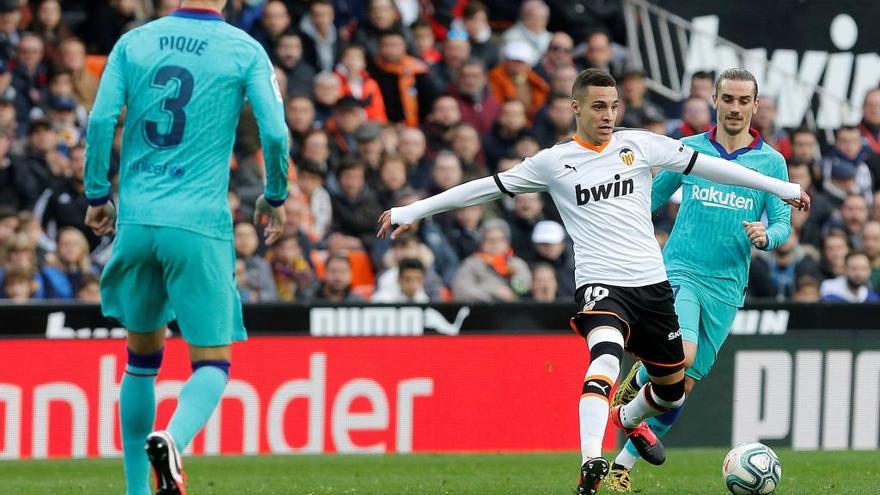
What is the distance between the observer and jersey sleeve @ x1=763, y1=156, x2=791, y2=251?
929 cm

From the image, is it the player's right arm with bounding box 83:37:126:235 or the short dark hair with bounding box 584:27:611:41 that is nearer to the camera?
the player's right arm with bounding box 83:37:126:235

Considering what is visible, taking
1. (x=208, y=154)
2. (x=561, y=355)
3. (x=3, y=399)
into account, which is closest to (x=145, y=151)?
(x=208, y=154)

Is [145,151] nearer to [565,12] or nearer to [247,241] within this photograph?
[247,241]

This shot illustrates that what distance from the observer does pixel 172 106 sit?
7.38 metres

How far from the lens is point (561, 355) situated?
14.1 metres

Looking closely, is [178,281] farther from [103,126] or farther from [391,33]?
[391,33]

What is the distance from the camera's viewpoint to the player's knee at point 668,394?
921cm

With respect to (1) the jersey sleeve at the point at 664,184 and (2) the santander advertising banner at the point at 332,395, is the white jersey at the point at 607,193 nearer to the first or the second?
(1) the jersey sleeve at the point at 664,184

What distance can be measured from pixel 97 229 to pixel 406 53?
34.4 ft

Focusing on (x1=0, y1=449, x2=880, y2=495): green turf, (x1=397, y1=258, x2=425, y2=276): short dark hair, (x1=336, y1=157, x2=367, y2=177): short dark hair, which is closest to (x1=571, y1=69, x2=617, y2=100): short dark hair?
(x1=0, y1=449, x2=880, y2=495): green turf

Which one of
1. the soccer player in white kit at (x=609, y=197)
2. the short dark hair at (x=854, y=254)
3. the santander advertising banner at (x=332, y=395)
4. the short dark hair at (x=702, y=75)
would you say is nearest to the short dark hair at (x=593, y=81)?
the soccer player in white kit at (x=609, y=197)

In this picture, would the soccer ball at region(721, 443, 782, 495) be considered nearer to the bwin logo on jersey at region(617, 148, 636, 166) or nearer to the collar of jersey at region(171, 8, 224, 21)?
the bwin logo on jersey at region(617, 148, 636, 166)

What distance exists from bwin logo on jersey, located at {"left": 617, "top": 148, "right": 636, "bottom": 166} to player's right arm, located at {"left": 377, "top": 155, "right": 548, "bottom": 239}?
0.42 m

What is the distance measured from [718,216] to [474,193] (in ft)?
6.15
